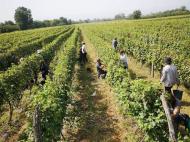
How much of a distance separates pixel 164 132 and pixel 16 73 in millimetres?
5949

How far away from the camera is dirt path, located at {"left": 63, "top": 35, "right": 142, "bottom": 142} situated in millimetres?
4505

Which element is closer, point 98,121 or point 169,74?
point 169,74

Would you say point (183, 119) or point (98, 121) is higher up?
point (183, 119)

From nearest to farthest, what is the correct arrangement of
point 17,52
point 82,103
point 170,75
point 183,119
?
1. point 183,119
2. point 170,75
3. point 82,103
4. point 17,52

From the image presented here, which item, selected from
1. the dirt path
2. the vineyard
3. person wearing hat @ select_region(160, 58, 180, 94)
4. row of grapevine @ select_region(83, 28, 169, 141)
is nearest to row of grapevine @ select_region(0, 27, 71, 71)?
the vineyard

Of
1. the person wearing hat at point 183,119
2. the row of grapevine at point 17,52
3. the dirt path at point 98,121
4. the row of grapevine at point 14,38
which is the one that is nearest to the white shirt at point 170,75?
the person wearing hat at point 183,119

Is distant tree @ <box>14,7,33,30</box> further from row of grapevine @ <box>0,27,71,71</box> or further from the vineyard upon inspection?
the vineyard

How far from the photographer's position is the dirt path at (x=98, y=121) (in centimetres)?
451

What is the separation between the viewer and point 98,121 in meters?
5.24

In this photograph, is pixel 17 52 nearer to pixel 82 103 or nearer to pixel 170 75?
pixel 82 103

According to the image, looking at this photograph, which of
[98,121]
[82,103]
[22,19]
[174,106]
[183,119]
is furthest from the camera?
[22,19]

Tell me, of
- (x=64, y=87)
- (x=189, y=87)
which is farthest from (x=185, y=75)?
(x=64, y=87)

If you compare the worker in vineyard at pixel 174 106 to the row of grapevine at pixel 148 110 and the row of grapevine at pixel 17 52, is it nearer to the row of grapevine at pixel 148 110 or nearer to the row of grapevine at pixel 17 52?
the row of grapevine at pixel 148 110

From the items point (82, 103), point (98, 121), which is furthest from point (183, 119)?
point (82, 103)
